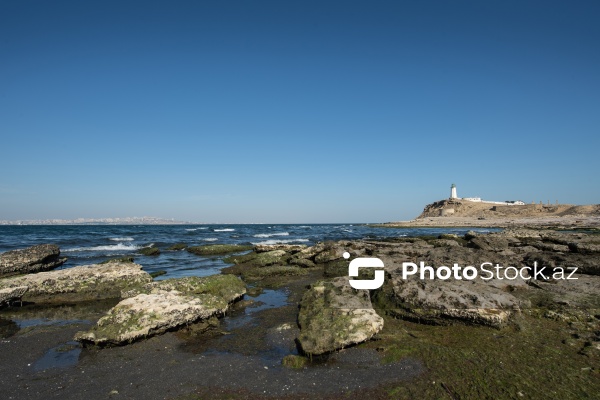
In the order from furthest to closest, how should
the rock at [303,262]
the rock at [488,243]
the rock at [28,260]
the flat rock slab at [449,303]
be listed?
1. the rock at [488,243]
2. the rock at [303,262]
3. the rock at [28,260]
4. the flat rock slab at [449,303]

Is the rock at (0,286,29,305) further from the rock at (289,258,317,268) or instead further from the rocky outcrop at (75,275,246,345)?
the rock at (289,258,317,268)

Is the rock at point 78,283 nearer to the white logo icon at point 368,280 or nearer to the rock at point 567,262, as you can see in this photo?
the white logo icon at point 368,280

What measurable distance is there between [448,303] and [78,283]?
41.2 ft

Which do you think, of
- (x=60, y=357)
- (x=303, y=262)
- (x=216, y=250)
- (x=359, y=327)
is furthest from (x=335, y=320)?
(x=216, y=250)

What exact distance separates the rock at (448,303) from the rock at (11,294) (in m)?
A: 12.1

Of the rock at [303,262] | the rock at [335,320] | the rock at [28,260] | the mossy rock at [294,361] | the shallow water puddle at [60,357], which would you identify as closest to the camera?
the mossy rock at [294,361]

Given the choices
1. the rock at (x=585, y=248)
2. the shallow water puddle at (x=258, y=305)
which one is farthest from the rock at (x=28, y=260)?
the rock at (x=585, y=248)

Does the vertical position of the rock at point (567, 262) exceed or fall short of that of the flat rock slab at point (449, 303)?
it exceeds it

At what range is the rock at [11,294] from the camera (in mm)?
11094

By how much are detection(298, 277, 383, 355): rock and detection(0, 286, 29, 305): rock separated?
32.7 ft

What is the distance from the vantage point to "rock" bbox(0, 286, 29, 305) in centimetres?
1109

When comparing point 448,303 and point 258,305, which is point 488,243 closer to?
point 448,303

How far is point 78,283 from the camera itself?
12328mm

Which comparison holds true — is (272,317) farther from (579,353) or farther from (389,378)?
(579,353)
